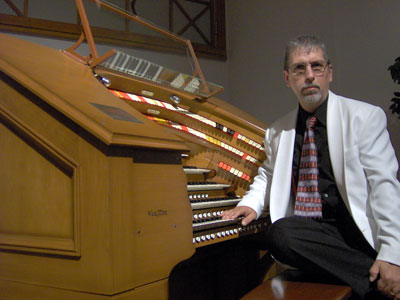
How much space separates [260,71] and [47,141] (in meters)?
3.50

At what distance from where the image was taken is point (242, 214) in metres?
1.90

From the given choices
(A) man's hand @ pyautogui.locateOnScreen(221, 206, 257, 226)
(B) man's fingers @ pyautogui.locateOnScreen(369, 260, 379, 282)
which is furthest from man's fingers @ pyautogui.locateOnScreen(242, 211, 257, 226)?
(B) man's fingers @ pyautogui.locateOnScreen(369, 260, 379, 282)

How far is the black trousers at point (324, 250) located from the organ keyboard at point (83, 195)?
28cm

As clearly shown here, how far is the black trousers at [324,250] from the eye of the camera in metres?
1.55

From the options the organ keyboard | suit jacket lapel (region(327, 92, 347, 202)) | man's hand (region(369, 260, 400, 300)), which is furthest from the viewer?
suit jacket lapel (region(327, 92, 347, 202))

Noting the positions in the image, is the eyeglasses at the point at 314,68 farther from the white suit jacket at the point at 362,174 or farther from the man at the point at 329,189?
the white suit jacket at the point at 362,174

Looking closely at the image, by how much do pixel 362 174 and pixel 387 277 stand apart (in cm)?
42

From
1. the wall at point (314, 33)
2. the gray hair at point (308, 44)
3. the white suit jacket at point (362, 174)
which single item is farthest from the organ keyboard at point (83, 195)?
the wall at point (314, 33)

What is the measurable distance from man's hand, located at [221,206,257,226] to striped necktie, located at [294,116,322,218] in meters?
0.20

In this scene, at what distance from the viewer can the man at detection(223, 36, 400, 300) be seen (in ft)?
5.11

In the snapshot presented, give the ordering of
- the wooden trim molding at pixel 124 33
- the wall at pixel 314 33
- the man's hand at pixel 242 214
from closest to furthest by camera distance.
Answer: the man's hand at pixel 242 214 → the wall at pixel 314 33 → the wooden trim molding at pixel 124 33

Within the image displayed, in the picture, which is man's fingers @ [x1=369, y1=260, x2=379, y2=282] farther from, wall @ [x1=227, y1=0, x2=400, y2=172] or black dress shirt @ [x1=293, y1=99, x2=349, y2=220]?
wall @ [x1=227, y1=0, x2=400, y2=172]

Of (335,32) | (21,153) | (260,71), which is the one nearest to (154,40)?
(260,71)

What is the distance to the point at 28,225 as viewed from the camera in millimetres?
1521
